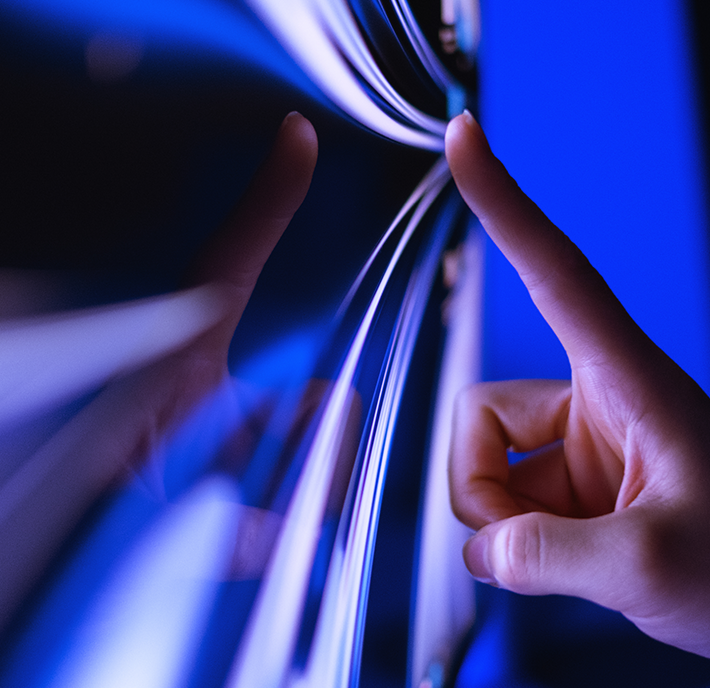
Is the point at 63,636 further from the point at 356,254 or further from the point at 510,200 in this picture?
the point at 510,200

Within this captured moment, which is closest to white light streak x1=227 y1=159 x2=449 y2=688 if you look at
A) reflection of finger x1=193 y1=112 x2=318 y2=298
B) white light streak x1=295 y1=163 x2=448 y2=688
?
white light streak x1=295 y1=163 x2=448 y2=688

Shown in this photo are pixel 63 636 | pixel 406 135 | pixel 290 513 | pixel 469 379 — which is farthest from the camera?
pixel 469 379

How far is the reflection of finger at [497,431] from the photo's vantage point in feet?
2.00

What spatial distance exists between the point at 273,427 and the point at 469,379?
16.5 inches

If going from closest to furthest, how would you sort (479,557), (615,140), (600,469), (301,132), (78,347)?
(78,347) → (301,132) → (479,557) → (600,469) → (615,140)

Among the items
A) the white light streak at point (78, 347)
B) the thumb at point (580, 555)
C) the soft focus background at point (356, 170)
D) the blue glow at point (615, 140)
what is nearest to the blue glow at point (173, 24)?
the soft focus background at point (356, 170)

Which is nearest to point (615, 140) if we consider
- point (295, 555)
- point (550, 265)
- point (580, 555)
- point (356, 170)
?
point (550, 265)

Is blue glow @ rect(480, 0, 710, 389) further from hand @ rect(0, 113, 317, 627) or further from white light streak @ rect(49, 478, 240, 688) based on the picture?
white light streak @ rect(49, 478, 240, 688)

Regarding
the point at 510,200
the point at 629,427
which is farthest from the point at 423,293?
the point at 629,427

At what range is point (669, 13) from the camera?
95 centimetres

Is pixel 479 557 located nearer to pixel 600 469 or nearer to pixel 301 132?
pixel 600 469

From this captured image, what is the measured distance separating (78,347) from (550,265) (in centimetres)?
44

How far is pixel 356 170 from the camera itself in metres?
0.47

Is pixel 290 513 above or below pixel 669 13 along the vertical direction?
below
